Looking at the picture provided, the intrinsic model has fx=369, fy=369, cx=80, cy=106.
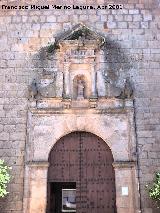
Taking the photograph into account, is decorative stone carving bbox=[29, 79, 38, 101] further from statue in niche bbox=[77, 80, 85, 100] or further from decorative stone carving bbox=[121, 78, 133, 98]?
decorative stone carving bbox=[121, 78, 133, 98]

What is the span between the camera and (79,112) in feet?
25.9

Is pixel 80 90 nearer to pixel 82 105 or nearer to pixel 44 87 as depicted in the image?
pixel 82 105

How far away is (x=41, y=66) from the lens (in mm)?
8273

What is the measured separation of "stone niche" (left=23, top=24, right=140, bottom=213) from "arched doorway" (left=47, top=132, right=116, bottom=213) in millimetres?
187

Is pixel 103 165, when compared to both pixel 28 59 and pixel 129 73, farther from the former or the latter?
pixel 28 59

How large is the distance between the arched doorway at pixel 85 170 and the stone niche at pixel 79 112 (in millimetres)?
187

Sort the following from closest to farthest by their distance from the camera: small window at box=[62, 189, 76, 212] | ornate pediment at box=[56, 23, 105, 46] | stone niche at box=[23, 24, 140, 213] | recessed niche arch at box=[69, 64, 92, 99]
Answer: stone niche at box=[23, 24, 140, 213] → recessed niche arch at box=[69, 64, 92, 99] → ornate pediment at box=[56, 23, 105, 46] → small window at box=[62, 189, 76, 212]

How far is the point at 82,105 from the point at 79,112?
0.57 ft

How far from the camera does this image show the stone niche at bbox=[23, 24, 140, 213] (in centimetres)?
739

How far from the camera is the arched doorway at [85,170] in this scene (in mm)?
7488

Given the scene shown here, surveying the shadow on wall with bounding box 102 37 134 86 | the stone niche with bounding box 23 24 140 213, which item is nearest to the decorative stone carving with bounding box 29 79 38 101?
the stone niche with bounding box 23 24 140 213

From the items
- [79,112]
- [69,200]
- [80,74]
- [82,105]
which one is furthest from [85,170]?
[69,200]

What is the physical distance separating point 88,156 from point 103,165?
0.37m

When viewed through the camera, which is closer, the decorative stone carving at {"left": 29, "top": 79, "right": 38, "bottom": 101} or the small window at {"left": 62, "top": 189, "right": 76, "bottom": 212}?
the decorative stone carving at {"left": 29, "top": 79, "right": 38, "bottom": 101}
